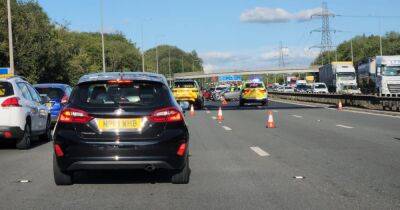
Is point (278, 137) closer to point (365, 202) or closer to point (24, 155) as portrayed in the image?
point (24, 155)

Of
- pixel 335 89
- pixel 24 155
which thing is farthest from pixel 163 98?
pixel 335 89

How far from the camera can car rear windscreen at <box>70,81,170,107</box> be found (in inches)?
351

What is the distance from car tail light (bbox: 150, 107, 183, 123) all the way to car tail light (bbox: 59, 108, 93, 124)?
810 mm

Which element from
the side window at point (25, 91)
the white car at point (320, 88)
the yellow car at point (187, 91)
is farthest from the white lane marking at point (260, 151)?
the white car at point (320, 88)

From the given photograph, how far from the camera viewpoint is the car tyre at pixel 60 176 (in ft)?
29.7

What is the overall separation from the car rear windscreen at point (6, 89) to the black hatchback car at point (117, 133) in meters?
5.92

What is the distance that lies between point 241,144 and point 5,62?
30513 mm

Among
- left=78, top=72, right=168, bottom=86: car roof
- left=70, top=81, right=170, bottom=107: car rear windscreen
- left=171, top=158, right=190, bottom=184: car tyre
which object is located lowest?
left=171, top=158, right=190, bottom=184: car tyre

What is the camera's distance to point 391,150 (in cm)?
1358

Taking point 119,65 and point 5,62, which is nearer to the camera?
point 5,62

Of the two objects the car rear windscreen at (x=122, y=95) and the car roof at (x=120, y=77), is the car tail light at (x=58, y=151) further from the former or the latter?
the car roof at (x=120, y=77)

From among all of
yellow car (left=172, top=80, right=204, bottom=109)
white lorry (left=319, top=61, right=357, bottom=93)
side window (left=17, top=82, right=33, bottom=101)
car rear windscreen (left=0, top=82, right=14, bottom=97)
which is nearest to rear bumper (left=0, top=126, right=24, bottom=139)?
car rear windscreen (left=0, top=82, right=14, bottom=97)

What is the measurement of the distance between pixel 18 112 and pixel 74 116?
6.04m

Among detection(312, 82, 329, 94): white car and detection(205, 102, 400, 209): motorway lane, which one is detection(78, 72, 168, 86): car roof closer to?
detection(205, 102, 400, 209): motorway lane
